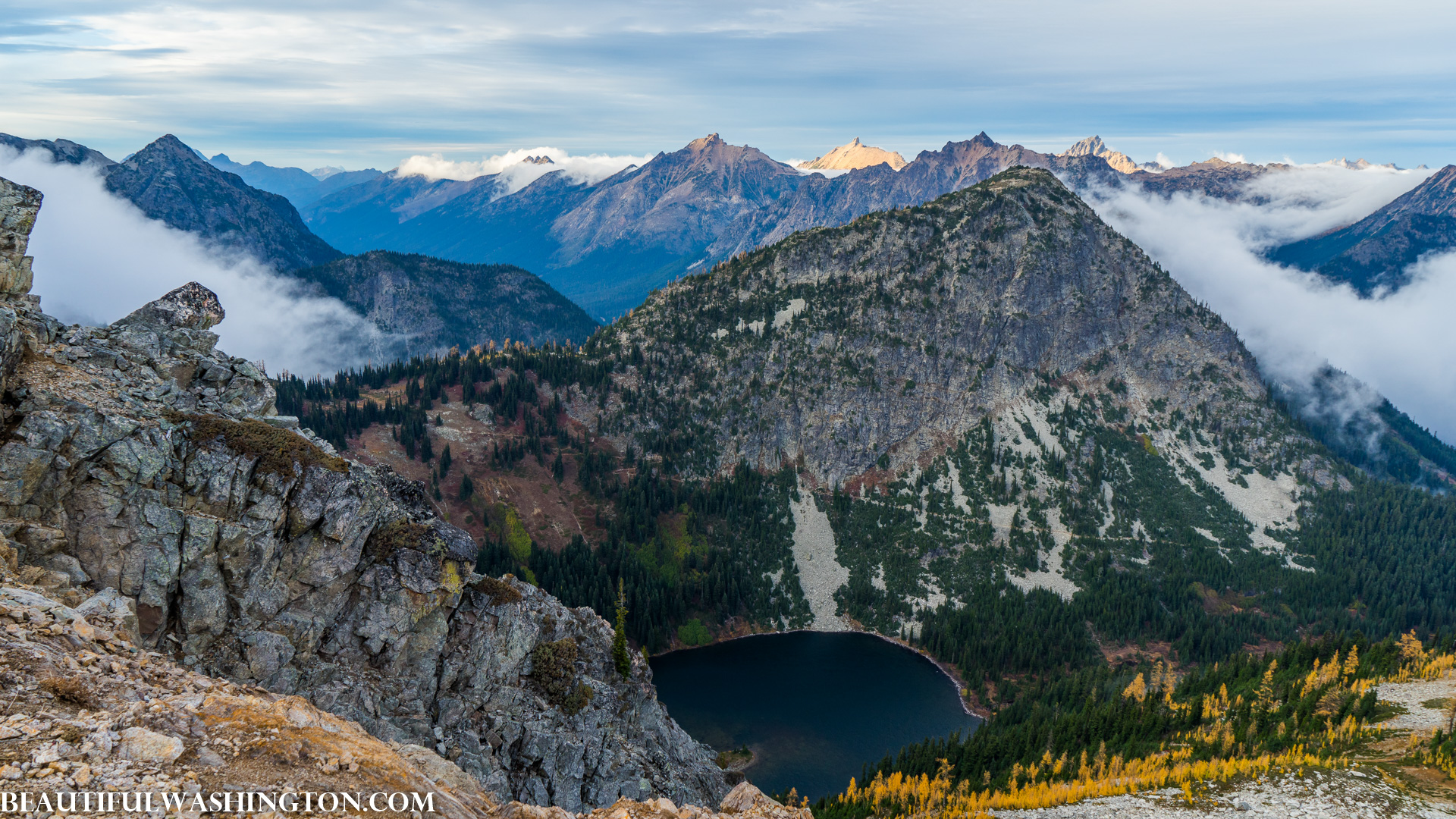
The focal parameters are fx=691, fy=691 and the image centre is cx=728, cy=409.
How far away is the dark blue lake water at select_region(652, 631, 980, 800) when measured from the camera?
383 feet

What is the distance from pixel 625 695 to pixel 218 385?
4657 centimetres

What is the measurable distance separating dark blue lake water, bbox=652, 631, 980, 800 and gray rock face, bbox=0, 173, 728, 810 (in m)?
55.7

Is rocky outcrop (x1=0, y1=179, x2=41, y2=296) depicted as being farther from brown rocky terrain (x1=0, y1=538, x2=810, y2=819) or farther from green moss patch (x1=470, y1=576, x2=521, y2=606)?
A: green moss patch (x1=470, y1=576, x2=521, y2=606)

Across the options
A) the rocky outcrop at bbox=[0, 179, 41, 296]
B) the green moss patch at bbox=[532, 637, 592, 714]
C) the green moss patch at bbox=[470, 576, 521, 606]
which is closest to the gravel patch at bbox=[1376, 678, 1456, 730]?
the green moss patch at bbox=[532, 637, 592, 714]

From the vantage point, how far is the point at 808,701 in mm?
136125

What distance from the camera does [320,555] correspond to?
49.0 meters

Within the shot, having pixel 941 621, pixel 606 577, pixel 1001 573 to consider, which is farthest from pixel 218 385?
pixel 1001 573

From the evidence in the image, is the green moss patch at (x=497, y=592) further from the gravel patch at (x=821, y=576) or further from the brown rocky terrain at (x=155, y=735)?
the gravel patch at (x=821, y=576)

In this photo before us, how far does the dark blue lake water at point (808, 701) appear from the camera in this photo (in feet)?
383

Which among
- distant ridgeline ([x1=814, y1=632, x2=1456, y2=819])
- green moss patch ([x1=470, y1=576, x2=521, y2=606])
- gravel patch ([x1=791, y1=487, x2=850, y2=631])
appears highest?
green moss patch ([x1=470, y1=576, x2=521, y2=606])

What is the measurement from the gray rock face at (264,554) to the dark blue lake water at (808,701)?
183ft

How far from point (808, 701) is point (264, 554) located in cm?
11284

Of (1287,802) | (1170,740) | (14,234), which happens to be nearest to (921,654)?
(1170,740)

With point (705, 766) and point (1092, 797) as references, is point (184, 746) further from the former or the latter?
point (1092, 797)
